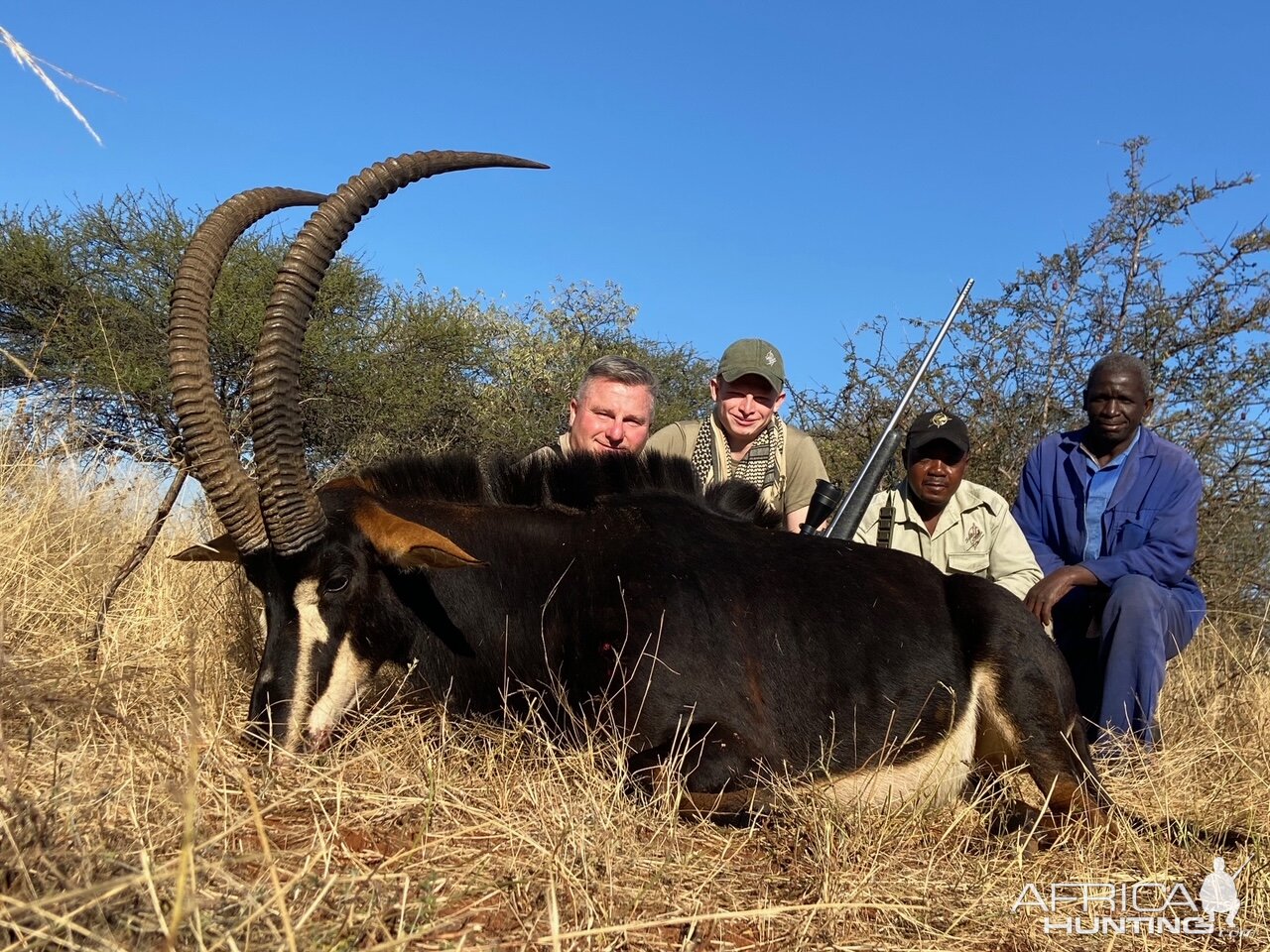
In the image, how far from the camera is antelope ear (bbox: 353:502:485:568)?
10.7 ft

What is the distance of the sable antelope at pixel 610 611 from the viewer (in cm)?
331

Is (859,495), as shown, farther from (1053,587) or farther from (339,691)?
(339,691)

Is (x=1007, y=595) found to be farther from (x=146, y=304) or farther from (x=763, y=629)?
(x=146, y=304)

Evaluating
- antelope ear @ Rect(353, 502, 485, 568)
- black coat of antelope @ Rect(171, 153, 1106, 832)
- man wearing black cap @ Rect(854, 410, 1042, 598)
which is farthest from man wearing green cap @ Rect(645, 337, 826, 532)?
antelope ear @ Rect(353, 502, 485, 568)

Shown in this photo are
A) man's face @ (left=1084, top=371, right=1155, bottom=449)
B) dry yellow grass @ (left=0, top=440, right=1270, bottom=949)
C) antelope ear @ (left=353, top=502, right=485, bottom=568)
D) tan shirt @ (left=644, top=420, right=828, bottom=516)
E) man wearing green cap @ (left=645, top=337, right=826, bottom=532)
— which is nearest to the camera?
dry yellow grass @ (left=0, top=440, right=1270, bottom=949)

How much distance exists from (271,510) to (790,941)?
2073 mm

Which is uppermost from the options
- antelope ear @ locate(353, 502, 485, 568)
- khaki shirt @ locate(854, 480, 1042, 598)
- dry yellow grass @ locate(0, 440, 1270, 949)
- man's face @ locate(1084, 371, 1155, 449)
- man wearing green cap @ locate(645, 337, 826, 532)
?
man's face @ locate(1084, 371, 1155, 449)

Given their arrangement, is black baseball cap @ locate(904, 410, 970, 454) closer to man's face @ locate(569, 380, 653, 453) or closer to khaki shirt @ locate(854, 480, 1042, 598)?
khaki shirt @ locate(854, 480, 1042, 598)

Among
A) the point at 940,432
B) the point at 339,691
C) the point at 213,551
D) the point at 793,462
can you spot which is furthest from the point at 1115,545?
the point at 213,551

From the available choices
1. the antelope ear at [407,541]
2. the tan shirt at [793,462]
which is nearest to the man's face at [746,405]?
the tan shirt at [793,462]

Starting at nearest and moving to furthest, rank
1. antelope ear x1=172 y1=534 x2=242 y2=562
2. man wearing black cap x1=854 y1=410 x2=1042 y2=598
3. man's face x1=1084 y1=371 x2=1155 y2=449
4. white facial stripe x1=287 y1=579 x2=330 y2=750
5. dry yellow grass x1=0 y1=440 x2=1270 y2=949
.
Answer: dry yellow grass x1=0 y1=440 x2=1270 y2=949, white facial stripe x1=287 y1=579 x2=330 y2=750, antelope ear x1=172 y1=534 x2=242 y2=562, man wearing black cap x1=854 y1=410 x2=1042 y2=598, man's face x1=1084 y1=371 x2=1155 y2=449

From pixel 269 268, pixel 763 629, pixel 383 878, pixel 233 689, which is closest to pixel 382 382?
pixel 269 268

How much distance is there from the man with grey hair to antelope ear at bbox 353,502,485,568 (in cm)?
Result: 211

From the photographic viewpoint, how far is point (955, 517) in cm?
562
